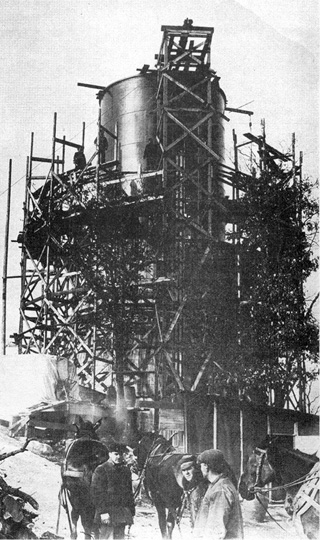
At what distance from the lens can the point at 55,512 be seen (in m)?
11.8

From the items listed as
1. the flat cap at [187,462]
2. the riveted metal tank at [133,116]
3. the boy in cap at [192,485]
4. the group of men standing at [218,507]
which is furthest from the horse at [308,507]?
the riveted metal tank at [133,116]

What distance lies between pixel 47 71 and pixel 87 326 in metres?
9.66

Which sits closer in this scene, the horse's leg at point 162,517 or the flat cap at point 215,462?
the flat cap at point 215,462

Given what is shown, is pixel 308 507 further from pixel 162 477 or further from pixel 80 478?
pixel 80 478

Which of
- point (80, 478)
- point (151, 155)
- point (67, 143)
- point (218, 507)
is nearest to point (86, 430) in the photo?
point (80, 478)

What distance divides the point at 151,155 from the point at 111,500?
13129mm

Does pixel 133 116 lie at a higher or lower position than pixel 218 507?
higher

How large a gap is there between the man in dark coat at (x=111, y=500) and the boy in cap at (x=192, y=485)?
928 mm

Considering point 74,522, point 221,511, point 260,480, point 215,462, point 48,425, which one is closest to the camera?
point 221,511

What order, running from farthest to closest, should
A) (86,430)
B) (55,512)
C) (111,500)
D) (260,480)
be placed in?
(260,480) < (86,430) < (55,512) < (111,500)

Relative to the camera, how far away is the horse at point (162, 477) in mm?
12234

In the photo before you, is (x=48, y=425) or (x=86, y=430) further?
(x=48, y=425)

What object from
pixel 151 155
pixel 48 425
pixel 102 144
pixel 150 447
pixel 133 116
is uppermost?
pixel 133 116

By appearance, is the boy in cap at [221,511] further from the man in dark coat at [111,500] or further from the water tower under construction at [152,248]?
the water tower under construction at [152,248]
